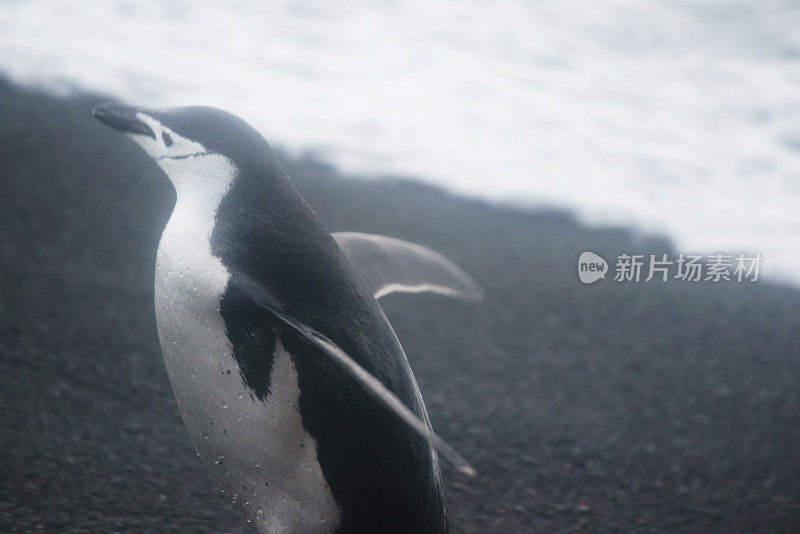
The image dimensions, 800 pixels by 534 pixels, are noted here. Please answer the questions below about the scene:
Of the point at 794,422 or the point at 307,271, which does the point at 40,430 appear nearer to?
the point at 307,271

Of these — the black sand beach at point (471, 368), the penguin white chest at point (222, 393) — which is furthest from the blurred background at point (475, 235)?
the penguin white chest at point (222, 393)

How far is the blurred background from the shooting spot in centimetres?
120

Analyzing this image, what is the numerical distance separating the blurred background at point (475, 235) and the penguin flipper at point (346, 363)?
46 cm

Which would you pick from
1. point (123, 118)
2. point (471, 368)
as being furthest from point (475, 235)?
point (123, 118)

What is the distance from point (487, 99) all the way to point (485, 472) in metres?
2.12

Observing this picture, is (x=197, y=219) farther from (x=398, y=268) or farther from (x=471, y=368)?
(x=471, y=368)

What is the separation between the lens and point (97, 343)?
1.39 metres

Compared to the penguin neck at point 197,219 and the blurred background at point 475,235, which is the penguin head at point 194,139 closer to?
the penguin neck at point 197,219

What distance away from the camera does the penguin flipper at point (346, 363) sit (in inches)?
26.2

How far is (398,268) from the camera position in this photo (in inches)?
40.2

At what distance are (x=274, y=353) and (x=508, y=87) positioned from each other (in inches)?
106

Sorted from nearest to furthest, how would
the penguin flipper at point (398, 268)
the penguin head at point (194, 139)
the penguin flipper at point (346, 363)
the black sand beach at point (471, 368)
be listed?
the penguin flipper at point (346, 363)
the penguin head at point (194, 139)
the penguin flipper at point (398, 268)
the black sand beach at point (471, 368)

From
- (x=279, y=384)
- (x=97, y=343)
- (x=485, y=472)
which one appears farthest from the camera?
(x=97, y=343)

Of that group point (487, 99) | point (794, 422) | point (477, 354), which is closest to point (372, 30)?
point (487, 99)
